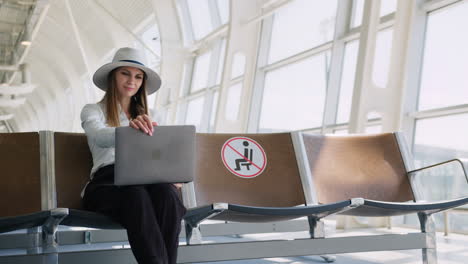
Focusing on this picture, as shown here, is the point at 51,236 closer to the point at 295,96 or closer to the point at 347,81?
the point at 347,81

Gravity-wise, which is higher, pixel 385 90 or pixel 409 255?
pixel 385 90

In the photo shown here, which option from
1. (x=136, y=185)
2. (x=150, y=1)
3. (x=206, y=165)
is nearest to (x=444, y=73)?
(x=206, y=165)

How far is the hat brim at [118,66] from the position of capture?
2434 millimetres

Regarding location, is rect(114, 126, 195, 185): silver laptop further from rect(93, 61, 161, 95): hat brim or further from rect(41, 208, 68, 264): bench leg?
rect(93, 61, 161, 95): hat brim

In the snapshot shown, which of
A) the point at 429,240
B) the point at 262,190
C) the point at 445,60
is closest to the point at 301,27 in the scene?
the point at 445,60

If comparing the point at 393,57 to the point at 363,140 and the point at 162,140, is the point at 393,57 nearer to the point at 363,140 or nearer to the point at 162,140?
the point at 363,140

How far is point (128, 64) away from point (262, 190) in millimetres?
1027

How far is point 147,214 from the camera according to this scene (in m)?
1.98

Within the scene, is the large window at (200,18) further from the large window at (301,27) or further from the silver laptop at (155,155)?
the silver laptop at (155,155)

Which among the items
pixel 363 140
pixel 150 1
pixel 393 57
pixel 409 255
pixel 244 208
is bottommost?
pixel 409 255

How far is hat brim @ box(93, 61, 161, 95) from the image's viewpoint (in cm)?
243

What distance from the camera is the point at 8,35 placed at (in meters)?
17.2

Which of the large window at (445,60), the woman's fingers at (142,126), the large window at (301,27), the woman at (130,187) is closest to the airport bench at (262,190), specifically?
the woman at (130,187)

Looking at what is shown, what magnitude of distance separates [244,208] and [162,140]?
47cm
